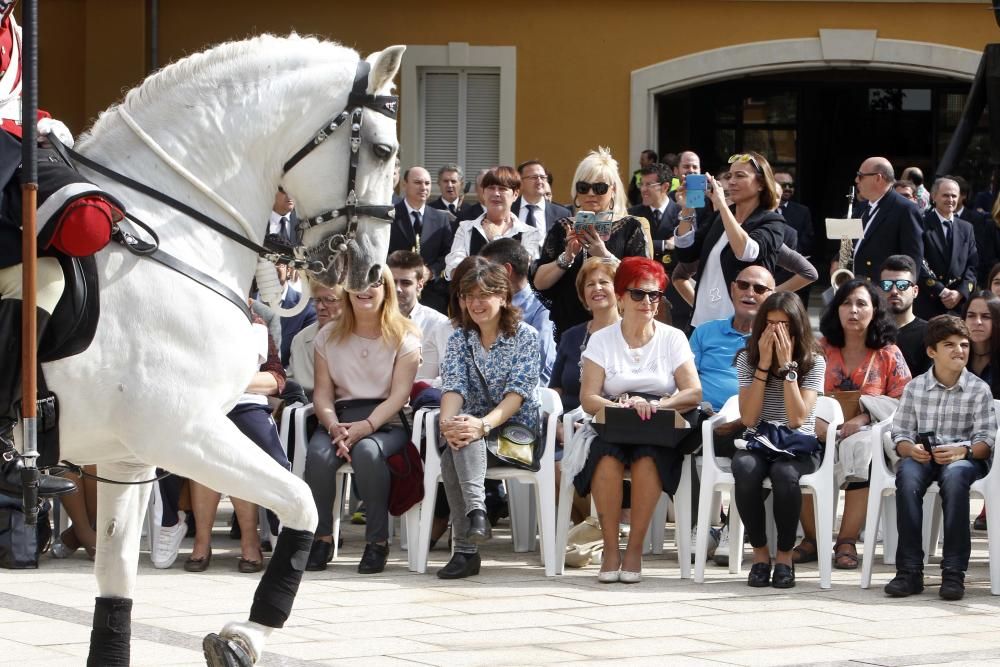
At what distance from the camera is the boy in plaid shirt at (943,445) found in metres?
7.71

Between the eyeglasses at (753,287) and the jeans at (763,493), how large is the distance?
1.12m

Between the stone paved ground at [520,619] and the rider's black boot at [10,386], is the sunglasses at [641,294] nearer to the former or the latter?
the stone paved ground at [520,619]

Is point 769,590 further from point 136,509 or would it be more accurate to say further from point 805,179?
point 805,179

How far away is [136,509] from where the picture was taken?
5.53 m

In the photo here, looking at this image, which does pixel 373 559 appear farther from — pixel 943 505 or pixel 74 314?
pixel 74 314

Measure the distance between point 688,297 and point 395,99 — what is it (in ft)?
→ 17.8

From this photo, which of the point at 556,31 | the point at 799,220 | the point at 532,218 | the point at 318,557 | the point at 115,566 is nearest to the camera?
the point at 115,566

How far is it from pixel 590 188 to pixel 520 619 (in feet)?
12.3

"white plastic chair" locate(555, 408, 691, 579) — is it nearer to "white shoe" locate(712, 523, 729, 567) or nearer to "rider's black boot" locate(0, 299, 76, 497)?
"white shoe" locate(712, 523, 729, 567)

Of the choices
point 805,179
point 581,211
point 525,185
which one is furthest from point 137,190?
point 805,179

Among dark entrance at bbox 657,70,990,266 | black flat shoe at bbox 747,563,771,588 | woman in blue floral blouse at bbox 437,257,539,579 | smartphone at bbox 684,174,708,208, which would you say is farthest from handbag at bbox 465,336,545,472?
dark entrance at bbox 657,70,990,266

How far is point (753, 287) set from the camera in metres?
8.92

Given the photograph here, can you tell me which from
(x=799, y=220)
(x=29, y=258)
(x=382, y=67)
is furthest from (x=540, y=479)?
(x=799, y=220)

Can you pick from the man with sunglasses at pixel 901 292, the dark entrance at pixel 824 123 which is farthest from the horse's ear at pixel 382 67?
the dark entrance at pixel 824 123
